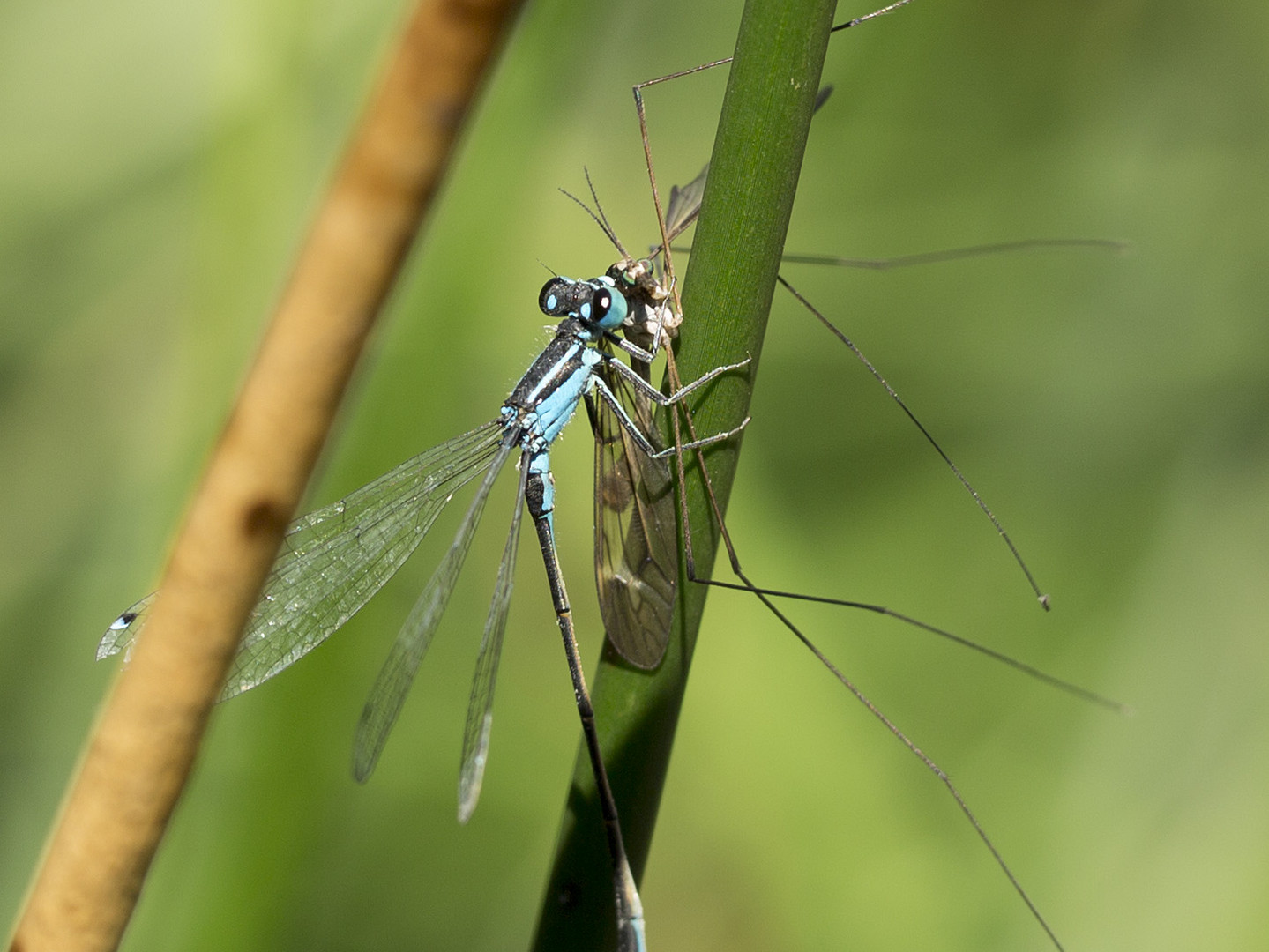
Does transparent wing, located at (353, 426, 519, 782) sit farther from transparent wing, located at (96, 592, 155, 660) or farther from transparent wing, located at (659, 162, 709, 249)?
transparent wing, located at (659, 162, 709, 249)

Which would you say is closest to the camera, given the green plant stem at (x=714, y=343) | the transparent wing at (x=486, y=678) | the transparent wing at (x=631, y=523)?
the green plant stem at (x=714, y=343)

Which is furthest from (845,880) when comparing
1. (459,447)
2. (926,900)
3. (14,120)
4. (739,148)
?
(14,120)

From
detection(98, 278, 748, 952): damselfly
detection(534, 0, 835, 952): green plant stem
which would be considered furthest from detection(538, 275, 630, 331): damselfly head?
detection(534, 0, 835, 952): green plant stem

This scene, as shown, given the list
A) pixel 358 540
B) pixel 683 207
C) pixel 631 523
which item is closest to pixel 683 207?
pixel 683 207

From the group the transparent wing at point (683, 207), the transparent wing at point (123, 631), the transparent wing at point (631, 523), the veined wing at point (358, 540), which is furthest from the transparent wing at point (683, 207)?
the transparent wing at point (123, 631)

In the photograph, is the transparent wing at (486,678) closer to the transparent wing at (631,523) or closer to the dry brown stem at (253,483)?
the transparent wing at (631,523)

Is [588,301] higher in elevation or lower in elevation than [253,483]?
lower

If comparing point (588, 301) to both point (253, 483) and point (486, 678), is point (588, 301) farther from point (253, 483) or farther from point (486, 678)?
point (253, 483)

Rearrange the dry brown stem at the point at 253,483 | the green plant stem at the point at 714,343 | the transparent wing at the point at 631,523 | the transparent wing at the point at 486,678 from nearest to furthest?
the dry brown stem at the point at 253,483
the green plant stem at the point at 714,343
the transparent wing at the point at 631,523
the transparent wing at the point at 486,678
